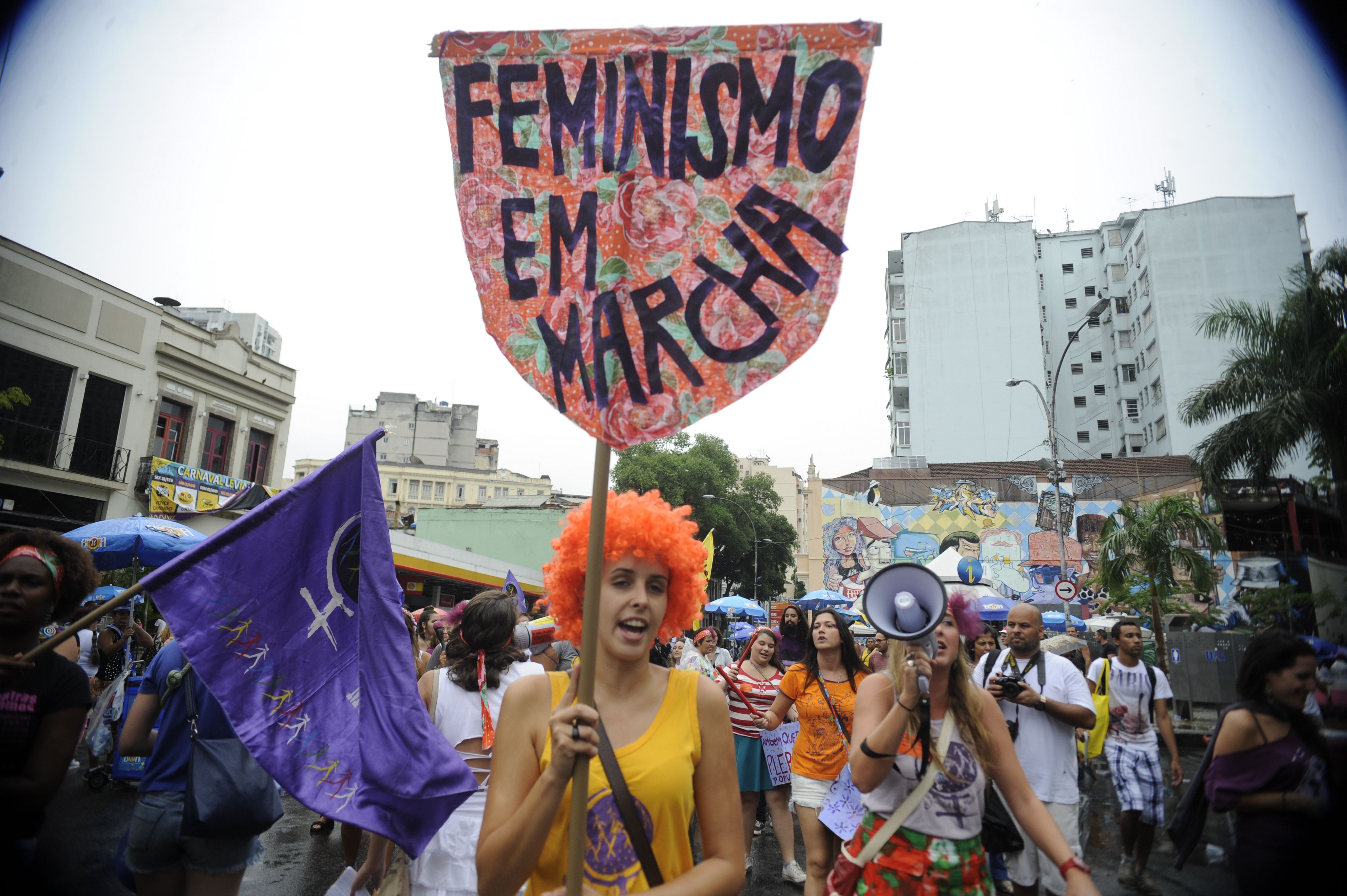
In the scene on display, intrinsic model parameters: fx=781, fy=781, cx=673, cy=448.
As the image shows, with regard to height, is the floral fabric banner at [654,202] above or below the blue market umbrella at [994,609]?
above

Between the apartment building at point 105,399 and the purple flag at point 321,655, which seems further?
the apartment building at point 105,399

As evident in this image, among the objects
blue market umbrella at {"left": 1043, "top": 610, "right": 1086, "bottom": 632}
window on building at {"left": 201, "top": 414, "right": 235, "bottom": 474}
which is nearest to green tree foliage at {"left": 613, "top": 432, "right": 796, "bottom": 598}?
blue market umbrella at {"left": 1043, "top": 610, "right": 1086, "bottom": 632}

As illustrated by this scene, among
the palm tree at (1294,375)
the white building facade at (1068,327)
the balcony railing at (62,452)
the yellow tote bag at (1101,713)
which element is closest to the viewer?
the palm tree at (1294,375)

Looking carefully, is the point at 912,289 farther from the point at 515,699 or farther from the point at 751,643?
the point at 515,699

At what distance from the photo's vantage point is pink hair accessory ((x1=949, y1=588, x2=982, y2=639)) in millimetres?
3557

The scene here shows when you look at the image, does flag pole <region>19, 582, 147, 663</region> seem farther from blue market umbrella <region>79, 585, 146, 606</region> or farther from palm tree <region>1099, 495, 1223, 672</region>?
palm tree <region>1099, 495, 1223, 672</region>

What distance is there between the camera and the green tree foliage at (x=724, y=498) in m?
45.7

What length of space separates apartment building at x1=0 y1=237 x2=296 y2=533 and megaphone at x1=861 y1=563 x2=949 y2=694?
19.9 metres

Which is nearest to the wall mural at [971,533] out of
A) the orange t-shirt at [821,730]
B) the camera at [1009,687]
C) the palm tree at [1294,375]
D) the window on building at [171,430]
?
the window on building at [171,430]

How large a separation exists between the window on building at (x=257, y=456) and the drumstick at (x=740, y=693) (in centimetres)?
2423

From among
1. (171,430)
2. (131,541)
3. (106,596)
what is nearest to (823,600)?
(106,596)

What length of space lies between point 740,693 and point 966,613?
3306 millimetres

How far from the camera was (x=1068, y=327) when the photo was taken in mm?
59312

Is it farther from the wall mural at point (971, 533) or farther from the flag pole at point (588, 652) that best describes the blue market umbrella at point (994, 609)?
the wall mural at point (971, 533)
